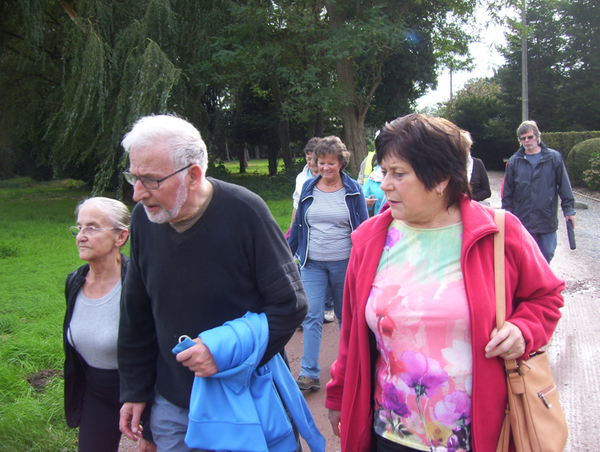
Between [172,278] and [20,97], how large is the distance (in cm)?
1476

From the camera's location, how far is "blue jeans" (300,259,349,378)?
4.11 m

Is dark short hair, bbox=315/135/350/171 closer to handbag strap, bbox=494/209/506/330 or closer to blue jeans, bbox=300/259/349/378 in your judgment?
blue jeans, bbox=300/259/349/378

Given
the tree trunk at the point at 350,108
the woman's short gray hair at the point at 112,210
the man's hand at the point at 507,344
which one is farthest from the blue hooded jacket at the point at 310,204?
the tree trunk at the point at 350,108

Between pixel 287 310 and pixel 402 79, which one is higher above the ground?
pixel 402 79

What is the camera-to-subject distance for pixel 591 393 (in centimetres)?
386

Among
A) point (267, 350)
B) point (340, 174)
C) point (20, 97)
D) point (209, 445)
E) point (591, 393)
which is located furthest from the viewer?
point (20, 97)

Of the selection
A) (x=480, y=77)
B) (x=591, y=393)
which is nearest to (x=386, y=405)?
(x=591, y=393)

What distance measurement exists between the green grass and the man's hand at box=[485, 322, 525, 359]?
2990 millimetres

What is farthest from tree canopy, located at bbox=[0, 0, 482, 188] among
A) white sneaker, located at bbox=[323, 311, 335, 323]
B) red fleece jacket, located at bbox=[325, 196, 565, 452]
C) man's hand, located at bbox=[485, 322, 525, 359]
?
man's hand, located at bbox=[485, 322, 525, 359]

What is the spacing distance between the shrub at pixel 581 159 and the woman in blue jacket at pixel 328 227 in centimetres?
1699

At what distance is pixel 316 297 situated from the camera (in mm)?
4293

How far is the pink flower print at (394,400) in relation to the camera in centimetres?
184

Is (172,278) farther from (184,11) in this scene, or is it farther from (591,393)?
(184,11)

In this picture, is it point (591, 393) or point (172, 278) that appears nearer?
point (172, 278)
